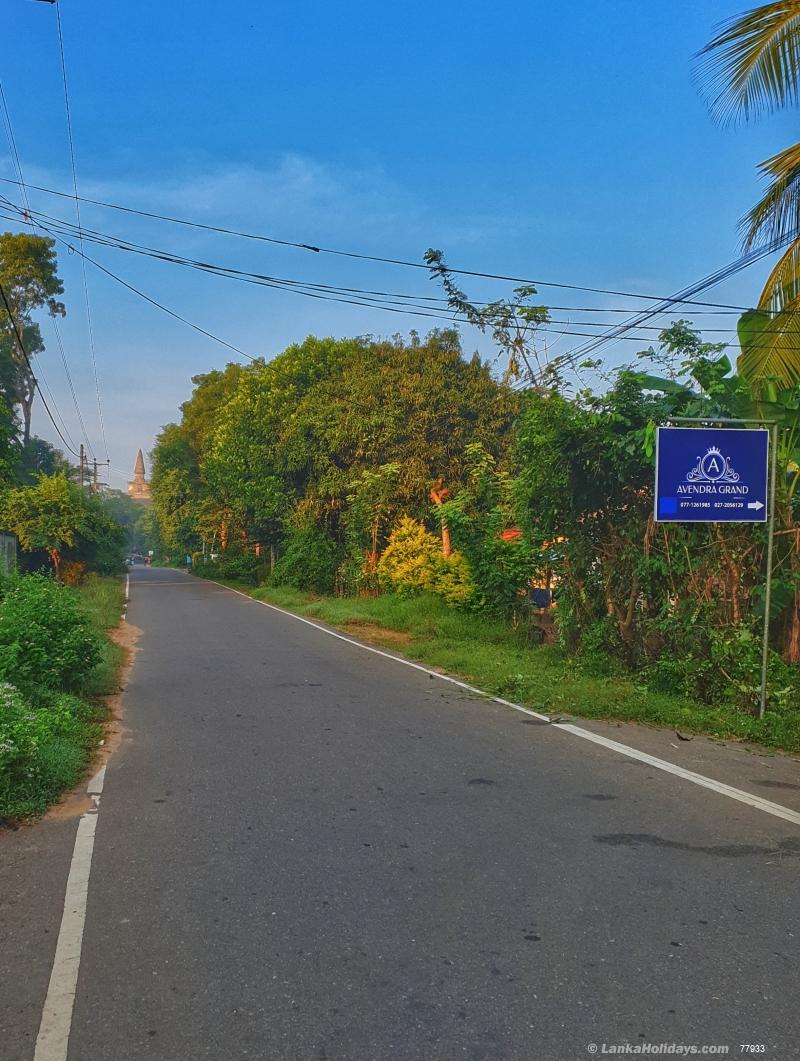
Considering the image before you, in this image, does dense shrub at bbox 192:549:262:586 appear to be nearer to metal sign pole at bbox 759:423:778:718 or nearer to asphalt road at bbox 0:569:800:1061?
metal sign pole at bbox 759:423:778:718

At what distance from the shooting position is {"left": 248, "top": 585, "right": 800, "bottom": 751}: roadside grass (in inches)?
324

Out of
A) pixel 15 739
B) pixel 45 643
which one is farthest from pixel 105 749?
pixel 45 643

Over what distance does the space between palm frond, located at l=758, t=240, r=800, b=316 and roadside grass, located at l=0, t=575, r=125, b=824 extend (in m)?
8.71

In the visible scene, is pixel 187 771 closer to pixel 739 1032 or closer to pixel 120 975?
pixel 120 975

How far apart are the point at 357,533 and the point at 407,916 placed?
76.7ft

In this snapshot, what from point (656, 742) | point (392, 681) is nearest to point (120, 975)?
point (656, 742)

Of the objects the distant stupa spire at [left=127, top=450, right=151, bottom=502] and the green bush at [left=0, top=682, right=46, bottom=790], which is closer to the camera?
the green bush at [left=0, top=682, right=46, bottom=790]

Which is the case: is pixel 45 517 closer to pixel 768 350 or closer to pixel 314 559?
pixel 314 559

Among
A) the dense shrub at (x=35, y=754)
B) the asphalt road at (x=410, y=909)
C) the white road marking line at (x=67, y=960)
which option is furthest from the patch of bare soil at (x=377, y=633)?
the white road marking line at (x=67, y=960)

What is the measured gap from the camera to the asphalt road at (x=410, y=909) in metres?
3.06

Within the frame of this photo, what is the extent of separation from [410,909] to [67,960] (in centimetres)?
158

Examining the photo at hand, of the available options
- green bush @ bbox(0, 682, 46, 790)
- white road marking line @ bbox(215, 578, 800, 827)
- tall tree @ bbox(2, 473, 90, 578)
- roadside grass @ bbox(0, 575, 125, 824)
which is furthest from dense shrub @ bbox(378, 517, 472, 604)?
green bush @ bbox(0, 682, 46, 790)

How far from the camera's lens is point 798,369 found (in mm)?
9859

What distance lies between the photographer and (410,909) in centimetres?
404
